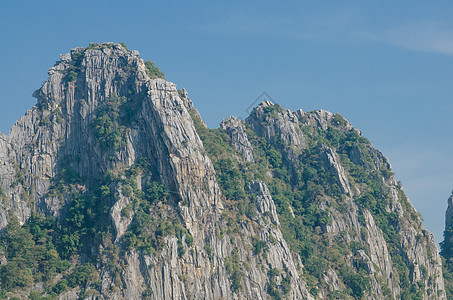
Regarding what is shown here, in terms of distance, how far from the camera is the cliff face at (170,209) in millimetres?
145875

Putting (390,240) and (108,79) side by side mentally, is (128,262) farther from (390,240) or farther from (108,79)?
(390,240)

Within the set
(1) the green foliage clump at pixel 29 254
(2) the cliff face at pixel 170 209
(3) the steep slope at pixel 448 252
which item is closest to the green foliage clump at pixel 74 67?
(2) the cliff face at pixel 170 209

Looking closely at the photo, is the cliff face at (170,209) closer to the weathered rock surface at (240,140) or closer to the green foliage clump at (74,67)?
the green foliage clump at (74,67)

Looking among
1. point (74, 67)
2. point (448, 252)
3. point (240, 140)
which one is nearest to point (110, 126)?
point (74, 67)

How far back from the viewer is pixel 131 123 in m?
159

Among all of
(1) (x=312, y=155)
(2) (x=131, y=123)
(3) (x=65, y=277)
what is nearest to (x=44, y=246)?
(3) (x=65, y=277)

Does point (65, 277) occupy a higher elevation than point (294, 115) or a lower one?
lower

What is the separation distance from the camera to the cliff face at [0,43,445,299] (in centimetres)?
14588

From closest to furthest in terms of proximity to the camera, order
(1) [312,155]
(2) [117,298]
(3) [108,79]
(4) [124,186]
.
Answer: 1. (2) [117,298]
2. (4) [124,186]
3. (3) [108,79]
4. (1) [312,155]

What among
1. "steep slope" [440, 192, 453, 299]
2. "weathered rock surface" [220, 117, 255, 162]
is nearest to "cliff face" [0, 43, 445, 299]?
"weathered rock surface" [220, 117, 255, 162]

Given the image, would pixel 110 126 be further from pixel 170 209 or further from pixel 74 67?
pixel 170 209

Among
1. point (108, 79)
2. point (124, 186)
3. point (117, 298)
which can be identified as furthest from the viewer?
point (108, 79)

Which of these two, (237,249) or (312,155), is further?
(312,155)

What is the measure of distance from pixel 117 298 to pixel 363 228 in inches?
1909
